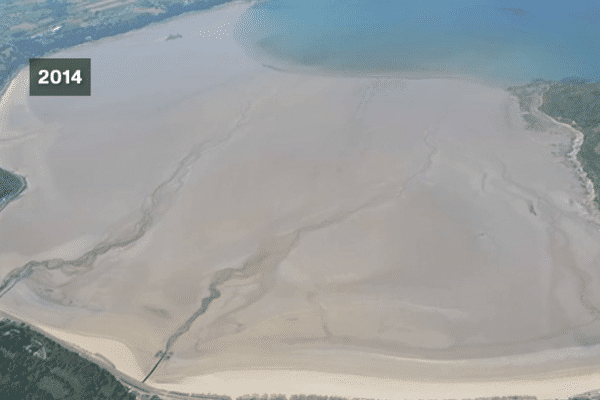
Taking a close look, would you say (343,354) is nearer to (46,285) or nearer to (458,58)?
(46,285)

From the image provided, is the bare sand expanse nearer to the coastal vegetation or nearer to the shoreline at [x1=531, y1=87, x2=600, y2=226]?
the shoreline at [x1=531, y1=87, x2=600, y2=226]

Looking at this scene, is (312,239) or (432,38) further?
(432,38)

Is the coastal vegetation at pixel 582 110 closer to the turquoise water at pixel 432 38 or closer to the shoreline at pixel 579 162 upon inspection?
the shoreline at pixel 579 162

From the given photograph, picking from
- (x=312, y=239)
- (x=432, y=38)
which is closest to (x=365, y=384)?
(x=312, y=239)

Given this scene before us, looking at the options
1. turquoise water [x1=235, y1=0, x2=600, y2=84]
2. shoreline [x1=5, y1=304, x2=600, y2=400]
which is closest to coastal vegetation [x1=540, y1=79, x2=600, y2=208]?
turquoise water [x1=235, y1=0, x2=600, y2=84]

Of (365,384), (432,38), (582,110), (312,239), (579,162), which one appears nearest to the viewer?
(365,384)

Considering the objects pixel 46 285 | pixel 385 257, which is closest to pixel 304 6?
pixel 385 257

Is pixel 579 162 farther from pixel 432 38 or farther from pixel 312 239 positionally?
pixel 432 38
